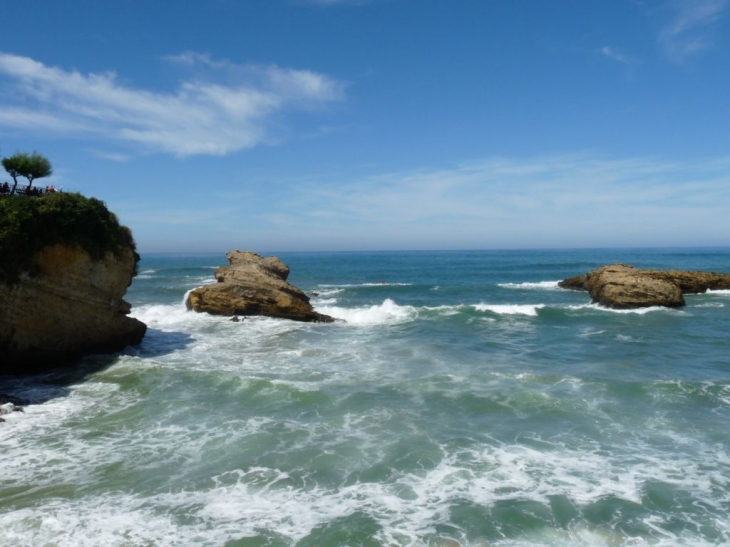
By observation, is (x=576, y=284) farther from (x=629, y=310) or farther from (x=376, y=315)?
(x=376, y=315)

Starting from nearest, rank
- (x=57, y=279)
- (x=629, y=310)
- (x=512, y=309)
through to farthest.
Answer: (x=57, y=279)
(x=629, y=310)
(x=512, y=309)

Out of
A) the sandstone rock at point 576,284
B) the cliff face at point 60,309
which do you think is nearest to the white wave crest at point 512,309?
the sandstone rock at point 576,284

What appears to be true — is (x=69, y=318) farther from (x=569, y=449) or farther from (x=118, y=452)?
(x=569, y=449)

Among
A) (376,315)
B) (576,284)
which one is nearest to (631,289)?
(576,284)

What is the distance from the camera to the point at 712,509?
7.51 meters

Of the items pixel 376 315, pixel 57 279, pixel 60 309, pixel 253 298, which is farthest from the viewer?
pixel 376 315

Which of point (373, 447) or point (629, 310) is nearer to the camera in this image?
point (373, 447)

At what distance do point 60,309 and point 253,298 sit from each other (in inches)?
408

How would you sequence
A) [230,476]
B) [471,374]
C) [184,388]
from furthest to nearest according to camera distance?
[471,374] → [184,388] → [230,476]

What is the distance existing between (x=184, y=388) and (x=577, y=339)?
15029mm

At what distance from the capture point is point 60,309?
15016mm

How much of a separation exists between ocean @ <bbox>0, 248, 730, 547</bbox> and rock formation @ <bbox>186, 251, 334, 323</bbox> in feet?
17.7

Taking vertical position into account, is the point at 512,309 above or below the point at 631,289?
below


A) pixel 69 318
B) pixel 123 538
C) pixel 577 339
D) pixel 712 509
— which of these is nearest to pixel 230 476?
pixel 123 538
